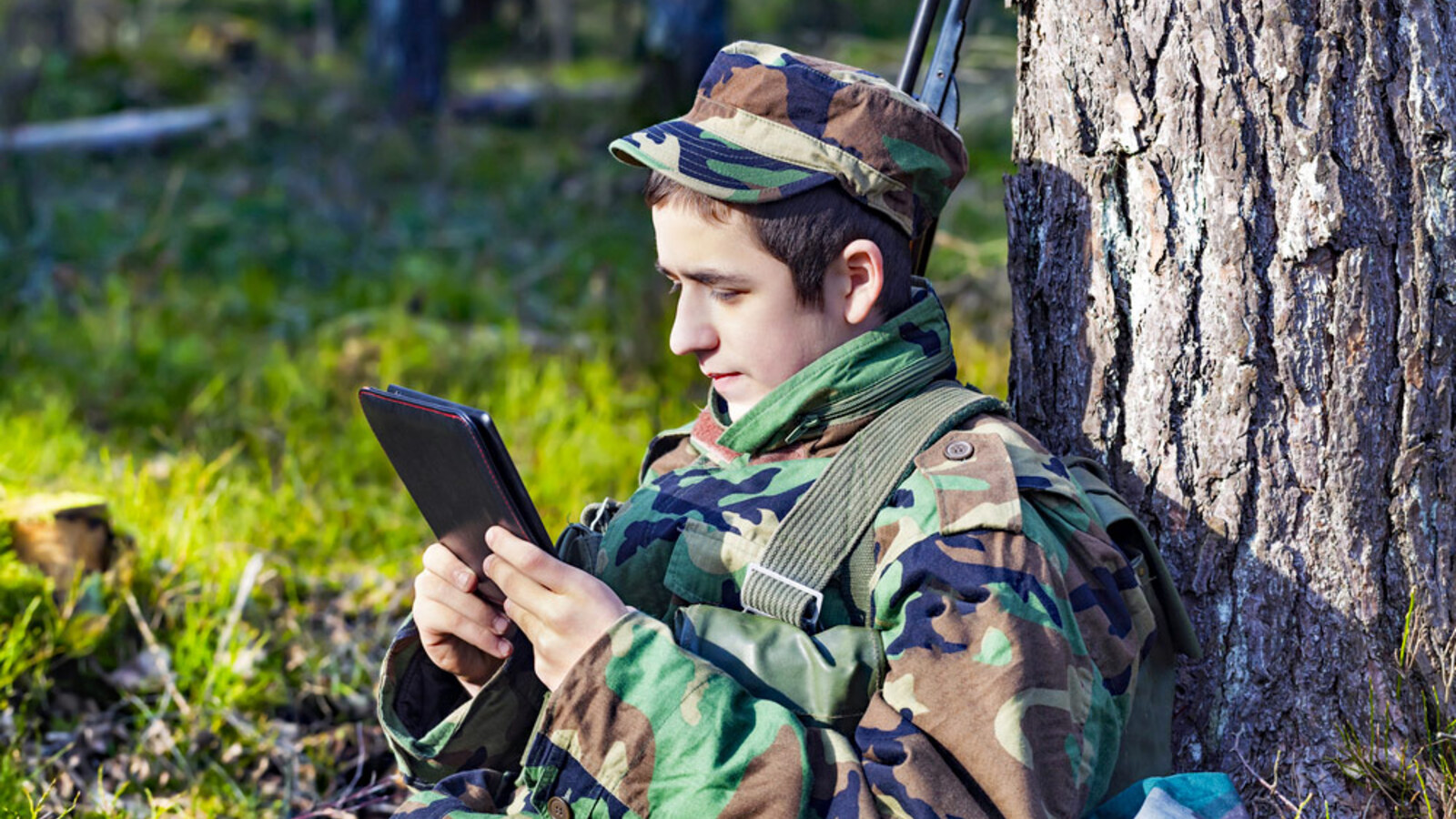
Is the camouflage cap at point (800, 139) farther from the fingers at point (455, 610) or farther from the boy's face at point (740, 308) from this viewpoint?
the fingers at point (455, 610)

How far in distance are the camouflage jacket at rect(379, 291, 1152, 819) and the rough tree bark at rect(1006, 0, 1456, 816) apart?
1.18ft

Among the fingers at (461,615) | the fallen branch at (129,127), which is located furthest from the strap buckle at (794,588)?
the fallen branch at (129,127)

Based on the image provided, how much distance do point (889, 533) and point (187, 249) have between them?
608 centimetres

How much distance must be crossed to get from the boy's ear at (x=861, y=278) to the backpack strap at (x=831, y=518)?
0.66 ft

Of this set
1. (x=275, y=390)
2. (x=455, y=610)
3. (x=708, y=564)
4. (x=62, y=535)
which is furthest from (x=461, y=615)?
(x=275, y=390)

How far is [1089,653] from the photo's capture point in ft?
5.77

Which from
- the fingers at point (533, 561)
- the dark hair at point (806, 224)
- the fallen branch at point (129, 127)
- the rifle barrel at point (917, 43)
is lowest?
the fallen branch at point (129, 127)

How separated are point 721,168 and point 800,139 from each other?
0.43 feet

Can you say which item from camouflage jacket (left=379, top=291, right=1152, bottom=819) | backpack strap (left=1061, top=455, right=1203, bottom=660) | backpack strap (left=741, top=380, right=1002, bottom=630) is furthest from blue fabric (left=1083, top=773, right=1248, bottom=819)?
backpack strap (left=741, top=380, right=1002, bottom=630)

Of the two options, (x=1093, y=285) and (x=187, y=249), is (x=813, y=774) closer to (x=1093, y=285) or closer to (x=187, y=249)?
(x=1093, y=285)

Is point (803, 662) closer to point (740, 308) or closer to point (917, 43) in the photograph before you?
point (740, 308)

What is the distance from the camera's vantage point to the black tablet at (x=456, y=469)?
68.4 inches

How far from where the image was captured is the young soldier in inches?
65.3

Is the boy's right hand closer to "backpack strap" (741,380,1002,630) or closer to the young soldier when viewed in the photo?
the young soldier
